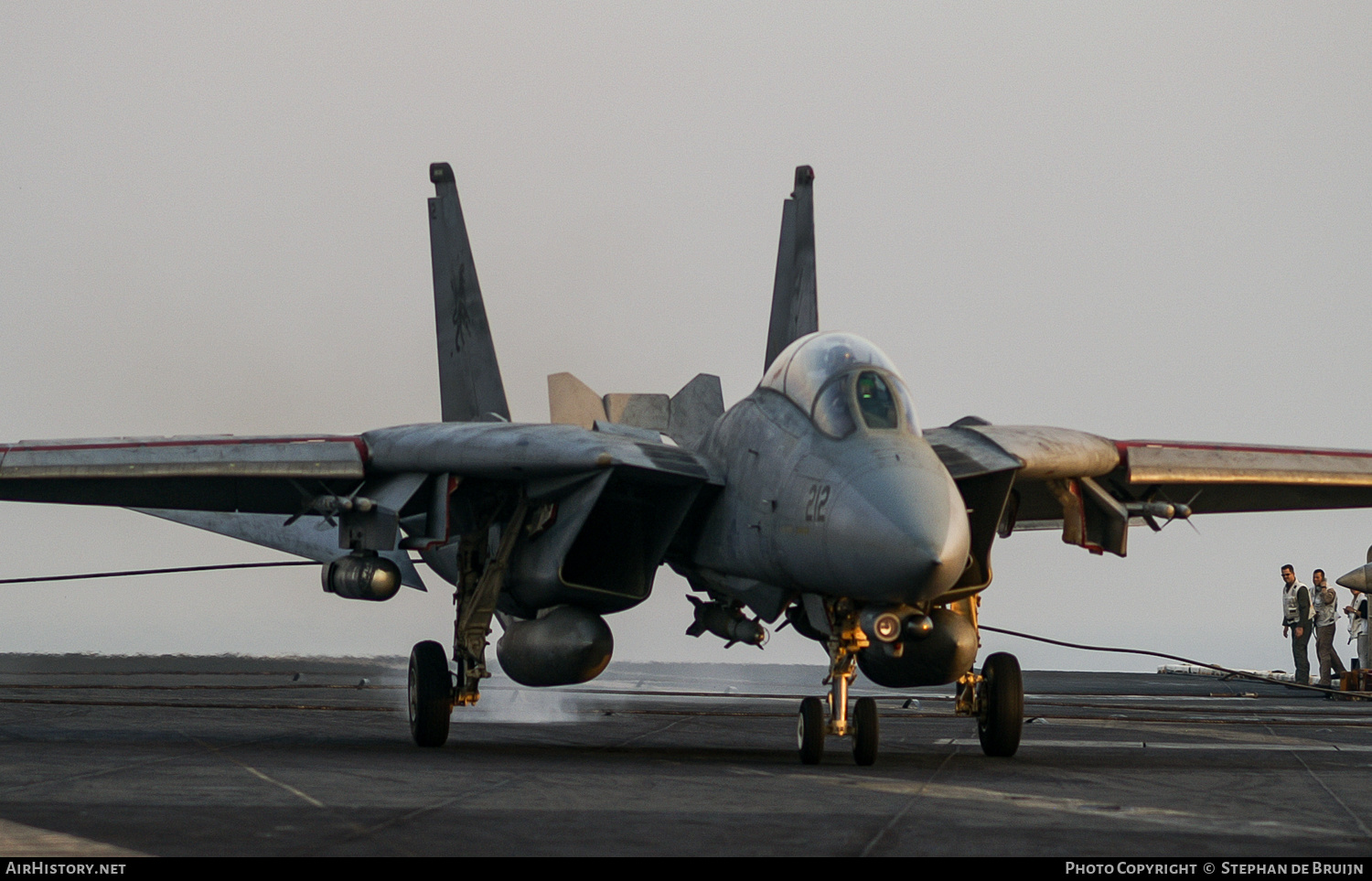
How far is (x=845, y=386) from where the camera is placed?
10.7 meters

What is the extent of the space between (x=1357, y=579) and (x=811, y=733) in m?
18.2

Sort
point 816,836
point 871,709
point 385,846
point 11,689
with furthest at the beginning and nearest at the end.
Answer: point 11,689 < point 871,709 < point 816,836 < point 385,846

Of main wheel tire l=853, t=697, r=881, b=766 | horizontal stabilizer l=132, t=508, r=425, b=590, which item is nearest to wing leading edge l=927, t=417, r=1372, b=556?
main wheel tire l=853, t=697, r=881, b=766

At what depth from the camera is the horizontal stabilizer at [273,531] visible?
16.7 m

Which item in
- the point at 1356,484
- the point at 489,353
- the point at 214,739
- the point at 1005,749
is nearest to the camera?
the point at 1005,749

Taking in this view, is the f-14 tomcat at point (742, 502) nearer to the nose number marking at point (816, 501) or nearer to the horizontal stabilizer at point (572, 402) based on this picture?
the nose number marking at point (816, 501)

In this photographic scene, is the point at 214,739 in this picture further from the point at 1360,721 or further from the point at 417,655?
the point at 1360,721

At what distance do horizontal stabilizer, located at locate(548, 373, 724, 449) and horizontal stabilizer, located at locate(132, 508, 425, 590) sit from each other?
2637 millimetres

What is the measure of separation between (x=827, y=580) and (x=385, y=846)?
177 inches

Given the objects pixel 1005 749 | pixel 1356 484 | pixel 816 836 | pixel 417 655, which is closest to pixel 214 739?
pixel 417 655

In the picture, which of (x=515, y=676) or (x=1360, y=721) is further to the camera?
(x=1360, y=721)

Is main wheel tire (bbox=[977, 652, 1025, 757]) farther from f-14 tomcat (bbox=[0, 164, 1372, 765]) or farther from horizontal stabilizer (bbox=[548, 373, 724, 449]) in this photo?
horizontal stabilizer (bbox=[548, 373, 724, 449])

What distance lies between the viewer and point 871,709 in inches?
417

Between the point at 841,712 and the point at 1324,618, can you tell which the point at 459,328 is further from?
the point at 1324,618
